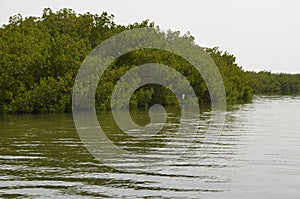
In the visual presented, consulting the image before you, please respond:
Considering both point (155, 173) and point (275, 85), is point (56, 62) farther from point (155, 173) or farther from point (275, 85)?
point (275, 85)

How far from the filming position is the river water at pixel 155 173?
287 inches

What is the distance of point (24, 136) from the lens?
565 inches

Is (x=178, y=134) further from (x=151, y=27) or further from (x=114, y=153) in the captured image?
(x=151, y=27)

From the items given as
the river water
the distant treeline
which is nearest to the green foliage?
the distant treeline

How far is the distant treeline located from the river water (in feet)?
36.8

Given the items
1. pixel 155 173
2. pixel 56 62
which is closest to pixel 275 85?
pixel 56 62

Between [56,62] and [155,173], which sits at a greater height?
[56,62]

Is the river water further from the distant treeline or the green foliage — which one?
the green foliage

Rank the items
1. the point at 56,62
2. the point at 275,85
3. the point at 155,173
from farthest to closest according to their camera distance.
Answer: the point at 275,85 < the point at 56,62 < the point at 155,173

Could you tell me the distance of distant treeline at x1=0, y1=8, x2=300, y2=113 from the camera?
24.5m

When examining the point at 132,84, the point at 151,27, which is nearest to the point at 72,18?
the point at 151,27

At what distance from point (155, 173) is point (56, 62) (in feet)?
59.9

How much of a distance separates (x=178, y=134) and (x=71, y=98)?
441 inches

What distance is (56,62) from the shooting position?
2583cm
